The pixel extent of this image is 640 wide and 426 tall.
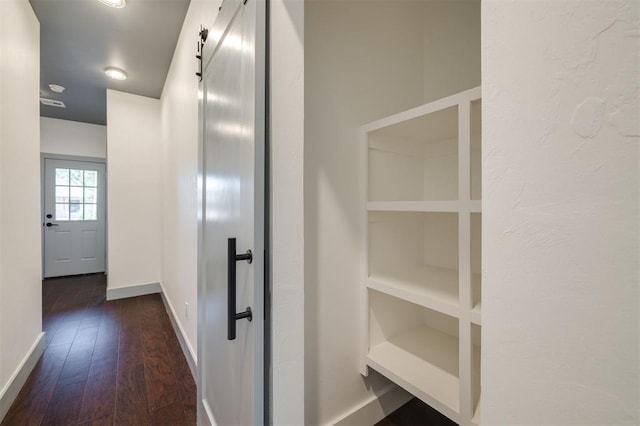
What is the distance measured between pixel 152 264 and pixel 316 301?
3453 millimetres

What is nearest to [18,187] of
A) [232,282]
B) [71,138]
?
[232,282]

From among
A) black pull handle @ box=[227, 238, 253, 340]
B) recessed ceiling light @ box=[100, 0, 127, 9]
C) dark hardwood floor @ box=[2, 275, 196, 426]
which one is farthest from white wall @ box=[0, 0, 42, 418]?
black pull handle @ box=[227, 238, 253, 340]

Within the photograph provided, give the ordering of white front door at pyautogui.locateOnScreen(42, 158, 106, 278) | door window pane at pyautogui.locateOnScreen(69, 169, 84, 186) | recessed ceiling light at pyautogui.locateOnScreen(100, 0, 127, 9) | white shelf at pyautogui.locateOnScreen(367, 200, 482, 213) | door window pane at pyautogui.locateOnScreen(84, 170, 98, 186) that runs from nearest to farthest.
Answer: white shelf at pyautogui.locateOnScreen(367, 200, 482, 213)
recessed ceiling light at pyautogui.locateOnScreen(100, 0, 127, 9)
white front door at pyautogui.locateOnScreen(42, 158, 106, 278)
door window pane at pyautogui.locateOnScreen(69, 169, 84, 186)
door window pane at pyautogui.locateOnScreen(84, 170, 98, 186)

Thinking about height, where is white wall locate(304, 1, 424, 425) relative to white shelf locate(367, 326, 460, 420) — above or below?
above

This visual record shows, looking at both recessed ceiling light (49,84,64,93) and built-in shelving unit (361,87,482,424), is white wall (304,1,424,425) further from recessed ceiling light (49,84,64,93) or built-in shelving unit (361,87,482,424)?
recessed ceiling light (49,84,64,93)

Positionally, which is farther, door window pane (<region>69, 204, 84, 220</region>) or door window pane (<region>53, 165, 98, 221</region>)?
door window pane (<region>69, 204, 84, 220</region>)

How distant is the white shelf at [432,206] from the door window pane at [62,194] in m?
5.57

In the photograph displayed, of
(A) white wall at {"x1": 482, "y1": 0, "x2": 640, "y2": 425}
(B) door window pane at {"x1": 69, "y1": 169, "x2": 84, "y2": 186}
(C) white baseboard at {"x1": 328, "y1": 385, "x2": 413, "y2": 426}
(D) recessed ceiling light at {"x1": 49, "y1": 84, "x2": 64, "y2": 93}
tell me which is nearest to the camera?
(A) white wall at {"x1": 482, "y1": 0, "x2": 640, "y2": 425}

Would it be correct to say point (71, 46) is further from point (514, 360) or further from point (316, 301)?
point (514, 360)

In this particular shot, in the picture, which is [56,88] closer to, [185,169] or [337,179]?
[185,169]

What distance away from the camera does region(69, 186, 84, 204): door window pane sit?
4.75 meters

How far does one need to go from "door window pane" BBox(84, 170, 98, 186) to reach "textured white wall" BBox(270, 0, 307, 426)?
557cm

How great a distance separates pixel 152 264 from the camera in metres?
3.89

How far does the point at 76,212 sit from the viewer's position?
15.8 feet
